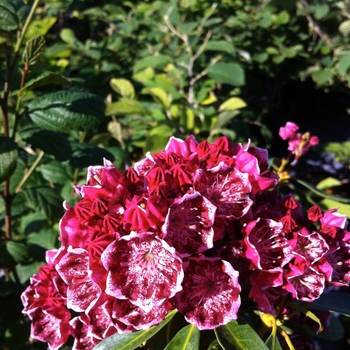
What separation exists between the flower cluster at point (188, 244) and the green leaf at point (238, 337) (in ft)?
0.15

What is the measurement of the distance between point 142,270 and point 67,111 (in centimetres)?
55

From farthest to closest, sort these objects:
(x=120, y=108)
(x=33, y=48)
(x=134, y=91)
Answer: (x=134, y=91), (x=120, y=108), (x=33, y=48)

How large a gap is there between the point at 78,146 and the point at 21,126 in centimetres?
26

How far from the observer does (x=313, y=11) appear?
2.70 m

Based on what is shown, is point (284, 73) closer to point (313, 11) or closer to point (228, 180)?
point (313, 11)

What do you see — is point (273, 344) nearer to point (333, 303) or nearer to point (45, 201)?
point (333, 303)

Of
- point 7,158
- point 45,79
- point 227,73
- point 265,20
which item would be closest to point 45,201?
point 7,158

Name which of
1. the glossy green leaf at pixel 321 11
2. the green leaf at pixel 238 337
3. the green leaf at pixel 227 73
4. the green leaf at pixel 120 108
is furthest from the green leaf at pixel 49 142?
the glossy green leaf at pixel 321 11

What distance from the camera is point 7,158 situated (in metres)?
0.97

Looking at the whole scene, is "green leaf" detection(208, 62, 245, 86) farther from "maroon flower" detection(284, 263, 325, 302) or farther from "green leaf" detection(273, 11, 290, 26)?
"maroon flower" detection(284, 263, 325, 302)

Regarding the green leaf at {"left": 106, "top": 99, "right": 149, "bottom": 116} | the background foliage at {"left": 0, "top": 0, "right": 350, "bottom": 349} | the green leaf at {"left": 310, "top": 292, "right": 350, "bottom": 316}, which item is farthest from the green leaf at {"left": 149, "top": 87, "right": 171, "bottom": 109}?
the green leaf at {"left": 310, "top": 292, "right": 350, "bottom": 316}

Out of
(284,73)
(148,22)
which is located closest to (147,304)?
(148,22)

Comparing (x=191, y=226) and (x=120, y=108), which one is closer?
(x=191, y=226)

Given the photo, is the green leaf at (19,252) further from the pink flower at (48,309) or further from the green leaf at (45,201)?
the pink flower at (48,309)
